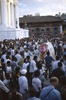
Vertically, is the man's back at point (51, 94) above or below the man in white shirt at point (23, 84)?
above

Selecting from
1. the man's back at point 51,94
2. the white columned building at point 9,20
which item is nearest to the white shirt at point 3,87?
the man's back at point 51,94

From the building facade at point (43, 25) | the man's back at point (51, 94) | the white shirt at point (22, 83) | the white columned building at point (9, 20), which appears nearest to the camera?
the man's back at point (51, 94)

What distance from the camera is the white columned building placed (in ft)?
167

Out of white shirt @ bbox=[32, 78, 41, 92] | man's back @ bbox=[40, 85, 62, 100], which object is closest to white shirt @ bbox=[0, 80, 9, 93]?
white shirt @ bbox=[32, 78, 41, 92]

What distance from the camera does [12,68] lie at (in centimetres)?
1442

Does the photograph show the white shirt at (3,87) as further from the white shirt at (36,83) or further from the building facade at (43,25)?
the building facade at (43,25)

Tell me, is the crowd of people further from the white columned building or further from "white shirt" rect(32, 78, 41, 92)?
the white columned building

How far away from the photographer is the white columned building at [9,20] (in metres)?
50.8

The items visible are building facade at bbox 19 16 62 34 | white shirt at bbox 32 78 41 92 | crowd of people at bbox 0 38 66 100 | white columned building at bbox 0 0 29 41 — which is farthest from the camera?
building facade at bbox 19 16 62 34

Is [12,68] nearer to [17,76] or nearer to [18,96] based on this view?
[17,76]

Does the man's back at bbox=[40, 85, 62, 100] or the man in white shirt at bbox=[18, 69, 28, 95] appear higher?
the man's back at bbox=[40, 85, 62, 100]

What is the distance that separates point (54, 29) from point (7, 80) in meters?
83.4

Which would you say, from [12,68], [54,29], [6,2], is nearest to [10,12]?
[6,2]

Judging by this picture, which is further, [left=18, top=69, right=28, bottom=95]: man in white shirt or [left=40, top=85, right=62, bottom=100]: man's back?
[left=18, top=69, right=28, bottom=95]: man in white shirt
